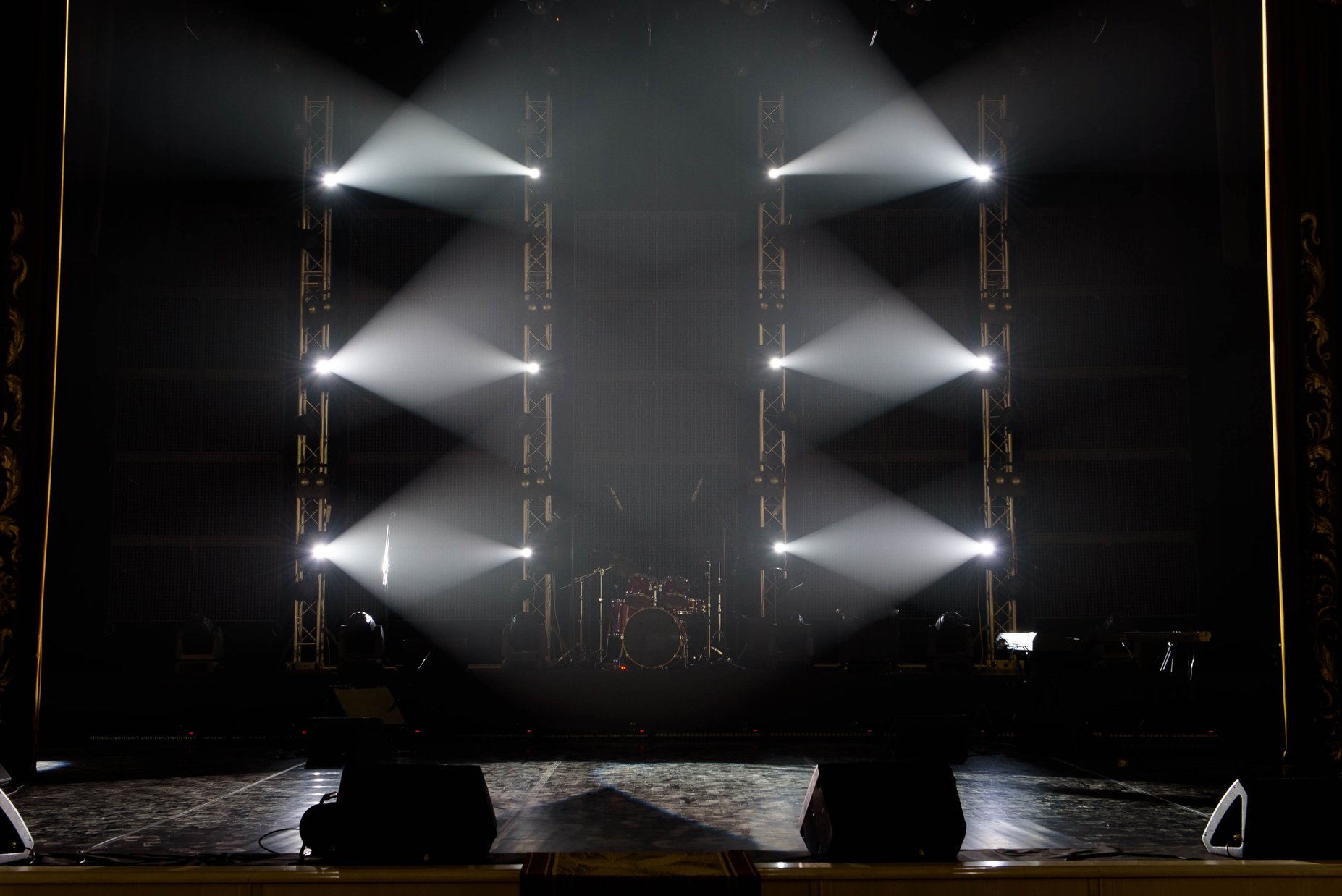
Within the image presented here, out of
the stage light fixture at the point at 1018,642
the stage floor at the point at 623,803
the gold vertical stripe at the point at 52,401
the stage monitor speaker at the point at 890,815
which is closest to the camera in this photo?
the stage monitor speaker at the point at 890,815

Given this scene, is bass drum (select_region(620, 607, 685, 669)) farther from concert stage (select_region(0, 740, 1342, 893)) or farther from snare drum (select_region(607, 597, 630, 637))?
concert stage (select_region(0, 740, 1342, 893))

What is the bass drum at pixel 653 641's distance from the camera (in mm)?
9125

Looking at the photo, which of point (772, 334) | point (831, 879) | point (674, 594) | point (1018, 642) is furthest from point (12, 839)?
point (772, 334)

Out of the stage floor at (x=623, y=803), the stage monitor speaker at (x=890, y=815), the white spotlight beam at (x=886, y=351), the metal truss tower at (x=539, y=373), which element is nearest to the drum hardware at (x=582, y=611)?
the metal truss tower at (x=539, y=373)

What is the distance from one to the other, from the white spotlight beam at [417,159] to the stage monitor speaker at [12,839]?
8570mm

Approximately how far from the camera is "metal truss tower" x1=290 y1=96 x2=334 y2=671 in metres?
10.3

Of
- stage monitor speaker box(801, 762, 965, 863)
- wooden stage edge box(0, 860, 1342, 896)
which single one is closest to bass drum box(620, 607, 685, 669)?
stage monitor speaker box(801, 762, 965, 863)

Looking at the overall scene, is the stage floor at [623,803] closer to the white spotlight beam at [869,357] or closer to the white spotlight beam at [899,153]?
the white spotlight beam at [869,357]

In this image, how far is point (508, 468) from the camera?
37.7ft

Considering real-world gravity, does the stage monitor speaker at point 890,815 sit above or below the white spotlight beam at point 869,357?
below

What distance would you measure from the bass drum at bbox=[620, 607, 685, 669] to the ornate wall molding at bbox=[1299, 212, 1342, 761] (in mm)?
5139

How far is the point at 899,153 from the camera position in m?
11.4

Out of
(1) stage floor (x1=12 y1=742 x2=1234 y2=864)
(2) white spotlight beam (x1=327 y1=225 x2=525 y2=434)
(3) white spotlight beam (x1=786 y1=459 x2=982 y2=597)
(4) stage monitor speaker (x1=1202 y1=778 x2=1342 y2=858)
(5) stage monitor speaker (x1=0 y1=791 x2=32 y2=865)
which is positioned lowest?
(1) stage floor (x1=12 y1=742 x2=1234 y2=864)

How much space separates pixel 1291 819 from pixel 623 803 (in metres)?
3.21
